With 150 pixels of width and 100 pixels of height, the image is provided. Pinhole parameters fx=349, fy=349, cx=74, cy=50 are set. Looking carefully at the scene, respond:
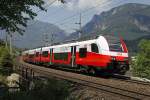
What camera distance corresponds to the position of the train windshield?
81.3ft

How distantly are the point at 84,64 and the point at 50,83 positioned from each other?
10.2 m

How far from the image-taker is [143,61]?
1273 inches

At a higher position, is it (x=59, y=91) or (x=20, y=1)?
(x=20, y=1)

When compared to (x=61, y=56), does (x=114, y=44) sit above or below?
above

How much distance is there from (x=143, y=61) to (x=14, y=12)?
786 inches

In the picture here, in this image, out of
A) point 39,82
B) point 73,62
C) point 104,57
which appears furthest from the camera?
point 73,62

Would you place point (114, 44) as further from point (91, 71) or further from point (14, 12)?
point (14, 12)

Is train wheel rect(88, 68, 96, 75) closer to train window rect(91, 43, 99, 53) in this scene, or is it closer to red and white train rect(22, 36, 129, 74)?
red and white train rect(22, 36, 129, 74)

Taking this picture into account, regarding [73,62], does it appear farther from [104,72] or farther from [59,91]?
[59,91]

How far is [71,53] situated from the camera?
31000 mm

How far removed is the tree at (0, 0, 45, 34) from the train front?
9264mm

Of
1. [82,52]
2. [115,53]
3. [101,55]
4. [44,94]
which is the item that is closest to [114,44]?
[115,53]

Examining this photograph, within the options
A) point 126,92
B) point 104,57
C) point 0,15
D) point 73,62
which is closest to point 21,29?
point 0,15

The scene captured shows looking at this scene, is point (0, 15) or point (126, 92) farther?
point (126, 92)
